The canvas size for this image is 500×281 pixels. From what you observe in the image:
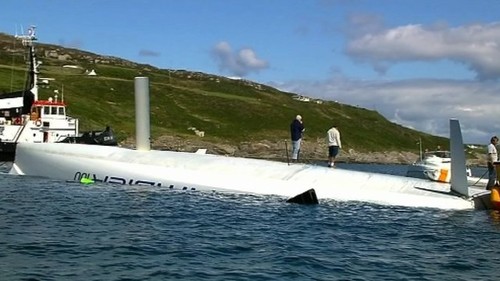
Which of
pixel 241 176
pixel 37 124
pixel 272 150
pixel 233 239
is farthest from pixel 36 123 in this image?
pixel 272 150

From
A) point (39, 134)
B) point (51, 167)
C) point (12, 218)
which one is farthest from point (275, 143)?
point (12, 218)

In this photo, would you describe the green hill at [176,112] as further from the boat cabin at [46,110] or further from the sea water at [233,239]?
the sea water at [233,239]

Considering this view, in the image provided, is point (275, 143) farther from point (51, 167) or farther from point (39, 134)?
point (51, 167)

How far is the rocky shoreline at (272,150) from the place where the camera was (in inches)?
5162

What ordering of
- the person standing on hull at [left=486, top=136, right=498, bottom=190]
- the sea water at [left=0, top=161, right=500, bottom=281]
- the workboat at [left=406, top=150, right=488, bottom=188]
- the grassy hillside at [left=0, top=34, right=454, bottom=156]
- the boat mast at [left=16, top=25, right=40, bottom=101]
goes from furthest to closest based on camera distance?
the grassy hillside at [left=0, top=34, right=454, bottom=156], the boat mast at [left=16, top=25, right=40, bottom=101], the workboat at [left=406, top=150, right=488, bottom=188], the person standing on hull at [left=486, top=136, right=498, bottom=190], the sea water at [left=0, top=161, right=500, bottom=281]

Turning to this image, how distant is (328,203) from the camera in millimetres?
30047

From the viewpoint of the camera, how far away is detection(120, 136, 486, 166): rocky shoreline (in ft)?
430

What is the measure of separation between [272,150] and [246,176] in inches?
4660

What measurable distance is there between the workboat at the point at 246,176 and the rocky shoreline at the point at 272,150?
75.7 meters

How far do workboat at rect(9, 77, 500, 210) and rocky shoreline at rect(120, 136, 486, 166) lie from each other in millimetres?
75676

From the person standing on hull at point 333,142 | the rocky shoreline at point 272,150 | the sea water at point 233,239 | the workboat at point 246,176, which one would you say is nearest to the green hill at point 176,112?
the rocky shoreline at point 272,150

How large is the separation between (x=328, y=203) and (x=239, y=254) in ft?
40.3

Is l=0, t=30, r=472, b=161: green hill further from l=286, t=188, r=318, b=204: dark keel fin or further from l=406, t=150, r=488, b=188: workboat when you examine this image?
l=286, t=188, r=318, b=204: dark keel fin

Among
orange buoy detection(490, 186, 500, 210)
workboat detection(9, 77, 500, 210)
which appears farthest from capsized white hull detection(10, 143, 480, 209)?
orange buoy detection(490, 186, 500, 210)
